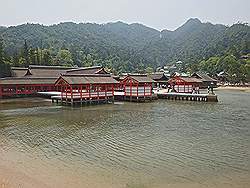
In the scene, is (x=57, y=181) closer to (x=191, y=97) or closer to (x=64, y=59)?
(x=191, y=97)

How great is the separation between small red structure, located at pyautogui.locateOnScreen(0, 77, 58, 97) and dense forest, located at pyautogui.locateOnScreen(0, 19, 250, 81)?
7195 millimetres

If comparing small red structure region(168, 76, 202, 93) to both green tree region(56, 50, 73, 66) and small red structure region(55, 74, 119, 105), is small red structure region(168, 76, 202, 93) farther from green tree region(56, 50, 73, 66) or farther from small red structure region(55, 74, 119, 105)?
green tree region(56, 50, 73, 66)

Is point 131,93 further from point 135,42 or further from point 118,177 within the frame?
point 135,42

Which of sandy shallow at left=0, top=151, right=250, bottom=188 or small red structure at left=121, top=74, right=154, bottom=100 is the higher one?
small red structure at left=121, top=74, right=154, bottom=100

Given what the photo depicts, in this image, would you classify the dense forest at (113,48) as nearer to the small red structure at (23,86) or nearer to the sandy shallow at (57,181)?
the small red structure at (23,86)

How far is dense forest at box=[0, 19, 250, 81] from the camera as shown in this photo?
7156 cm

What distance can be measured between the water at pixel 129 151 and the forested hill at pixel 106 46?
42425mm

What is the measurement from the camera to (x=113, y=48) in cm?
12988

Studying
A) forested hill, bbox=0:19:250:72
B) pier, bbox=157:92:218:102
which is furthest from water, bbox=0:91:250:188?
forested hill, bbox=0:19:250:72

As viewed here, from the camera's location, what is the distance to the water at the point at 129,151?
31.4ft

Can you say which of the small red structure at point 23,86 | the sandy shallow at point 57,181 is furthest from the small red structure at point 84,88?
the sandy shallow at point 57,181

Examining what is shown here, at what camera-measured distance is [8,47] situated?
94250 millimetres

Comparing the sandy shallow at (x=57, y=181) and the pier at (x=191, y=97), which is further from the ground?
the pier at (x=191, y=97)

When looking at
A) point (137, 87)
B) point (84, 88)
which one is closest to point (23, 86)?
point (84, 88)
